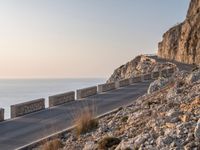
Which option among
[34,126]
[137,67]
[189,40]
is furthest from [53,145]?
[189,40]

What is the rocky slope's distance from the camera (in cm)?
7450

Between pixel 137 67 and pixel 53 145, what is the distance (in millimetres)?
66860

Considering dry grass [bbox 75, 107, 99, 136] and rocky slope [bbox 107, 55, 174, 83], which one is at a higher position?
rocky slope [bbox 107, 55, 174, 83]

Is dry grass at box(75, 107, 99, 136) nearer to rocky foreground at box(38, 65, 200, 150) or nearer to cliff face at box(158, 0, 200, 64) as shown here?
rocky foreground at box(38, 65, 200, 150)

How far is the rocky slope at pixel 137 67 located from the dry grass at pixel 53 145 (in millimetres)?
56401

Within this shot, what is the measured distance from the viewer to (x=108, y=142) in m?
13.6


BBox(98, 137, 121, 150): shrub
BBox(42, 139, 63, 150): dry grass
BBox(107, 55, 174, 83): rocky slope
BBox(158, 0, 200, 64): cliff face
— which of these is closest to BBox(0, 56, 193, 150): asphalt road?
BBox(42, 139, 63, 150): dry grass

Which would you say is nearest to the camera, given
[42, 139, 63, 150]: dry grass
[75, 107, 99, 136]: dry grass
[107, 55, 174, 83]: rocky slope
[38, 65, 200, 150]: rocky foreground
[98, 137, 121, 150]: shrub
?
[38, 65, 200, 150]: rocky foreground

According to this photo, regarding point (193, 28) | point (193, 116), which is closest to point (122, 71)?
point (193, 28)

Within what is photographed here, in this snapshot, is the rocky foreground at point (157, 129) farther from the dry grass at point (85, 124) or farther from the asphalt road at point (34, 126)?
the asphalt road at point (34, 126)

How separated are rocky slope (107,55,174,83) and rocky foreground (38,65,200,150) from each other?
55.5 metres

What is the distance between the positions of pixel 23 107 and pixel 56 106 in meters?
3.59

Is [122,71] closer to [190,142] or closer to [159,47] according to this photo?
[159,47]

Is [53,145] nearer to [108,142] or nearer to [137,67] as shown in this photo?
[108,142]
